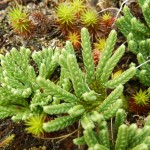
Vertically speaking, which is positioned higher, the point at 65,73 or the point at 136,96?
the point at 65,73

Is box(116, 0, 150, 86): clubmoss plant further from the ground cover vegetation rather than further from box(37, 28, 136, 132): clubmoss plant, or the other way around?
box(37, 28, 136, 132): clubmoss plant

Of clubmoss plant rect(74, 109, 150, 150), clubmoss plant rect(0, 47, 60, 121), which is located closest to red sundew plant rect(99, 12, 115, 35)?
clubmoss plant rect(0, 47, 60, 121)

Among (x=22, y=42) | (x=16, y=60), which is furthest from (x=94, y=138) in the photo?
(x=22, y=42)

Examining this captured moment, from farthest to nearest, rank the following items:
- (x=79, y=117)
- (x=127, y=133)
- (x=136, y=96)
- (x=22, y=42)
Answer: (x=22, y=42)
(x=136, y=96)
(x=79, y=117)
(x=127, y=133)

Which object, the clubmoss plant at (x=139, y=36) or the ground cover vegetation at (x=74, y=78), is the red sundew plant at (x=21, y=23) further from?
the clubmoss plant at (x=139, y=36)

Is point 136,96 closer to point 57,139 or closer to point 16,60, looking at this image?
point 57,139

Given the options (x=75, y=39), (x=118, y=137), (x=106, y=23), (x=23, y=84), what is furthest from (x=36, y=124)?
(x=106, y=23)
